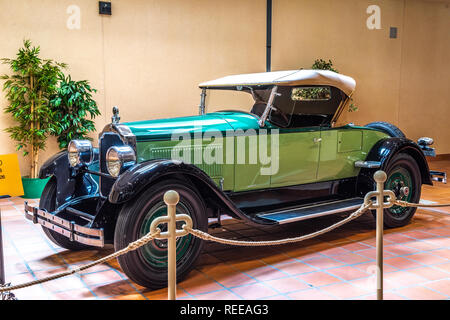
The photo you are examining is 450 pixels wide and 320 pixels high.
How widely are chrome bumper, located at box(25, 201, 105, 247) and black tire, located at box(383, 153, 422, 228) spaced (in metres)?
3.02

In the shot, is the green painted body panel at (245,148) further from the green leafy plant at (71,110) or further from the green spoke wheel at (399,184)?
the green leafy plant at (71,110)

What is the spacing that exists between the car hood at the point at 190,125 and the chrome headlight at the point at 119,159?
0.67 feet

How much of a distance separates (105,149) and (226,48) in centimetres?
509

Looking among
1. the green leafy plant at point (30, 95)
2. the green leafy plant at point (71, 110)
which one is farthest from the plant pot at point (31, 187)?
the green leafy plant at point (71, 110)

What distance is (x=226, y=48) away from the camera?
833 centimetres

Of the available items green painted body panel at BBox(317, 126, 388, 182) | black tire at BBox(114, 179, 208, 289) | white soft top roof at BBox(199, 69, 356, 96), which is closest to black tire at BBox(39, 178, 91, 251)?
black tire at BBox(114, 179, 208, 289)

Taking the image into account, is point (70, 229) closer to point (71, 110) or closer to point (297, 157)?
point (297, 157)

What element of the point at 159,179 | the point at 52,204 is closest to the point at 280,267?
the point at 159,179

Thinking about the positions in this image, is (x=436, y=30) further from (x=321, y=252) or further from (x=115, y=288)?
(x=115, y=288)

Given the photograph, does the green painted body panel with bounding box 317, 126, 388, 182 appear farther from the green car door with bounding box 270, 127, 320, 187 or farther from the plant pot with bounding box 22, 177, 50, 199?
the plant pot with bounding box 22, 177, 50, 199

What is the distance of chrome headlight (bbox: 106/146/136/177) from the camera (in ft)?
11.0

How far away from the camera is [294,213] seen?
4.07m

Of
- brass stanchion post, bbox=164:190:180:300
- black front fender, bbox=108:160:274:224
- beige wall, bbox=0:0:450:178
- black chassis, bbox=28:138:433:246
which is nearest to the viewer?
brass stanchion post, bbox=164:190:180:300

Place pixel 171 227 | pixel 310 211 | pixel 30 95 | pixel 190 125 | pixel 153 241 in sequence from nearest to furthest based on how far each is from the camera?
pixel 171 227, pixel 153 241, pixel 190 125, pixel 310 211, pixel 30 95
